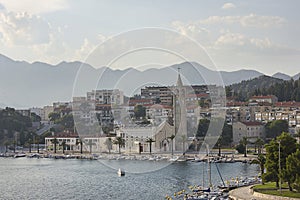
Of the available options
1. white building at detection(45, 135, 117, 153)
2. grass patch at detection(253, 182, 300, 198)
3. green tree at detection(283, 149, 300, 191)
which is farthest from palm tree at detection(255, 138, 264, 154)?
green tree at detection(283, 149, 300, 191)

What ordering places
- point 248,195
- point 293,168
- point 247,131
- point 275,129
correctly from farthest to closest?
1. point 275,129
2. point 247,131
3. point 248,195
4. point 293,168

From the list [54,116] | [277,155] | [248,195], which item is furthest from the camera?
[54,116]

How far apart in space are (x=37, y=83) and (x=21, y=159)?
314ft

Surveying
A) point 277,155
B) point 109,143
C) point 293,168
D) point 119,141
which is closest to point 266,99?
point 109,143

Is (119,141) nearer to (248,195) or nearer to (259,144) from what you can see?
(259,144)

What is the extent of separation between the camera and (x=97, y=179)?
757 inches

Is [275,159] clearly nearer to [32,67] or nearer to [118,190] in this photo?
[118,190]

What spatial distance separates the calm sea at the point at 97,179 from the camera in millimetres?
15680

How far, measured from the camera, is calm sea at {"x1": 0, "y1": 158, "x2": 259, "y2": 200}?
15680 mm

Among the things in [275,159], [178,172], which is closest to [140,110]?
[178,172]

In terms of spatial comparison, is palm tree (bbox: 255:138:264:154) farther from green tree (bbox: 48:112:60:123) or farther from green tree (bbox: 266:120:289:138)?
green tree (bbox: 48:112:60:123)

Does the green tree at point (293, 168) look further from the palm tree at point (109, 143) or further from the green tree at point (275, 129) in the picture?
the green tree at point (275, 129)

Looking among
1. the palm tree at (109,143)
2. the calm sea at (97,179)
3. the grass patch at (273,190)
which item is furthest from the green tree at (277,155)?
the palm tree at (109,143)

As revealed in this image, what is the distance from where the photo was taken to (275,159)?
13062 mm
